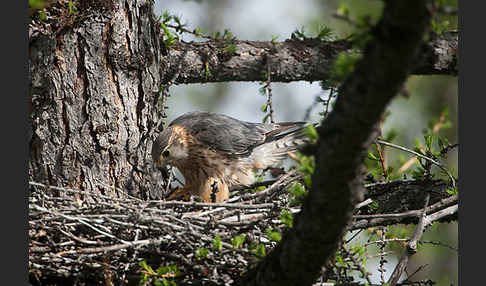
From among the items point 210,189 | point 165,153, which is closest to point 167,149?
point 165,153

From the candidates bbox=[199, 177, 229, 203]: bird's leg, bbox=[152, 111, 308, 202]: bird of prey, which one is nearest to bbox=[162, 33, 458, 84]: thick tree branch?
bbox=[152, 111, 308, 202]: bird of prey

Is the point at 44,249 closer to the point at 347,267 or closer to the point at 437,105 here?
the point at 347,267

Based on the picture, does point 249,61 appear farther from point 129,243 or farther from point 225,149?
point 129,243

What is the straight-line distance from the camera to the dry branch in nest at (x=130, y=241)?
2846mm

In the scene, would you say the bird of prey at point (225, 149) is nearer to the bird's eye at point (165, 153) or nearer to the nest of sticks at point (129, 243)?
the bird's eye at point (165, 153)

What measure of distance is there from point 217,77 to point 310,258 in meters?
2.29

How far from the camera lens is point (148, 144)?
4.01 metres

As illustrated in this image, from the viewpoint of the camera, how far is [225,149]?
15.7ft

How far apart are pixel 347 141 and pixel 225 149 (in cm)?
314

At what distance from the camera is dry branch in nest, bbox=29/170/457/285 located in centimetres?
285

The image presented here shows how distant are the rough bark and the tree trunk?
163 centimetres

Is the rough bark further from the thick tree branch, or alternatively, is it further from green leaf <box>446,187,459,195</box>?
the thick tree branch

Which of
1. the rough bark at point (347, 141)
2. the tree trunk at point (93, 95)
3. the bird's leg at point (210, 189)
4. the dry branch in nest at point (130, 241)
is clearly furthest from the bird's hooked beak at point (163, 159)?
the rough bark at point (347, 141)

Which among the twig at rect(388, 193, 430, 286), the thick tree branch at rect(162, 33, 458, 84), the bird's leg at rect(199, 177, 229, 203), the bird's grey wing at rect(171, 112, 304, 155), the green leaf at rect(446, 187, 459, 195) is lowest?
the twig at rect(388, 193, 430, 286)
